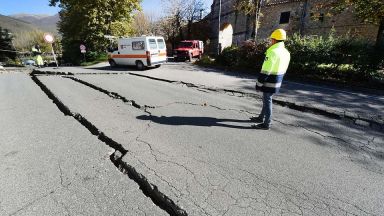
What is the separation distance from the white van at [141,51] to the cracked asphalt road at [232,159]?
30.7 feet

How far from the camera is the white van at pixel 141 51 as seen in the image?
15031 mm

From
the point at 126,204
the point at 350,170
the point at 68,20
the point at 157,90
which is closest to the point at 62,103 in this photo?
the point at 157,90

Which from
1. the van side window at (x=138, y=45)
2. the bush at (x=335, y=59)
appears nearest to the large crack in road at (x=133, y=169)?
the bush at (x=335, y=59)

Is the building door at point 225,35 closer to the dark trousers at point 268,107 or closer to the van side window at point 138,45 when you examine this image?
the van side window at point 138,45

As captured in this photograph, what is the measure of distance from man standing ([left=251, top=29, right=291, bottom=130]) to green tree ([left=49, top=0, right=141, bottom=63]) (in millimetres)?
24499

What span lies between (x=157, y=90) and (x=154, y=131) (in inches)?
170

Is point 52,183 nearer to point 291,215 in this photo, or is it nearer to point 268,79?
point 291,215

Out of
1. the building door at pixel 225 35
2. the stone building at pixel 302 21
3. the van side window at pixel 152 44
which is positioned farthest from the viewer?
the building door at pixel 225 35

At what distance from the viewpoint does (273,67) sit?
4363mm

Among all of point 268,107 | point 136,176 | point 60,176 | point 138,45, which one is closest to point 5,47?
point 138,45

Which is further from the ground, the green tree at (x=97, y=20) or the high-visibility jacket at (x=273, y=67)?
the green tree at (x=97, y=20)

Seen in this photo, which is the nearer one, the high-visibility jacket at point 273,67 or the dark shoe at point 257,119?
the high-visibility jacket at point 273,67

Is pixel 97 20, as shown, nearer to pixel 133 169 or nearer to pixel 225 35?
pixel 225 35

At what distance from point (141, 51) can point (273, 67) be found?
12289 millimetres
